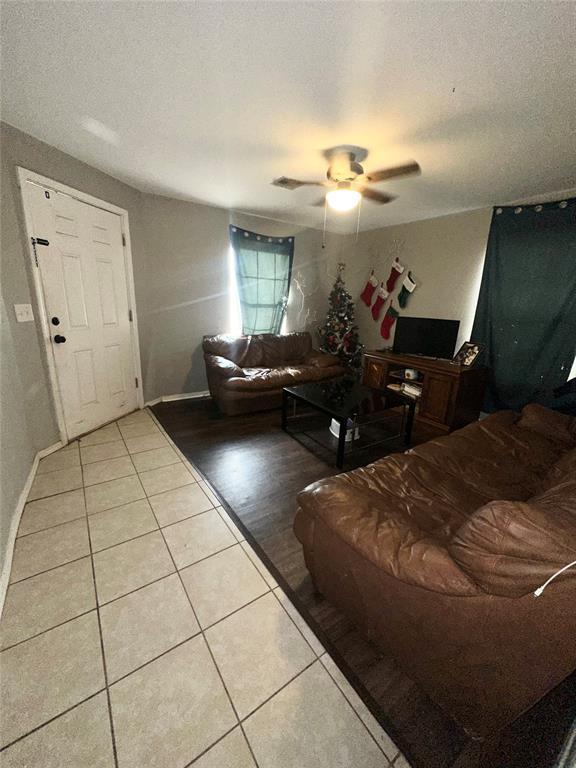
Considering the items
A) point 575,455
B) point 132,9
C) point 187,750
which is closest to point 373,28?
point 132,9

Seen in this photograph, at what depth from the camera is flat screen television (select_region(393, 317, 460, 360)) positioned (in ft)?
11.5

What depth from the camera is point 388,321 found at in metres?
4.45

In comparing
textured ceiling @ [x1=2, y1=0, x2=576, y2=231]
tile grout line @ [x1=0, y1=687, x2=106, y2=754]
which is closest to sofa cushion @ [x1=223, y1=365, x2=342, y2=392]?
textured ceiling @ [x1=2, y1=0, x2=576, y2=231]

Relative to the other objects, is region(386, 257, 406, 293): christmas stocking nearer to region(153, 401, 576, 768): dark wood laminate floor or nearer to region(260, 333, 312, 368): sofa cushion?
region(260, 333, 312, 368): sofa cushion

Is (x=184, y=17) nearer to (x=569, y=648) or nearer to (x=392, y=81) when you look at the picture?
(x=392, y=81)

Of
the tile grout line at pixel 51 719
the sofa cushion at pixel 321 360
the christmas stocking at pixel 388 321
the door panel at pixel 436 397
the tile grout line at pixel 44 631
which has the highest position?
the christmas stocking at pixel 388 321

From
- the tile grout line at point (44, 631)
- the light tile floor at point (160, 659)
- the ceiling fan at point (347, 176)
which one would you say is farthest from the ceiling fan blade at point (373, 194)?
the tile grout line at point (44, 631)

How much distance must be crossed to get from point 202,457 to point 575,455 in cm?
258

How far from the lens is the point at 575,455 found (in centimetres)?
168

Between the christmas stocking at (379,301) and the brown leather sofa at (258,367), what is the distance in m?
1.05

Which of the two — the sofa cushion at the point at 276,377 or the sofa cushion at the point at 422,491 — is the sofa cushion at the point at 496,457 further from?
the sofa cushion at the point at 276,377

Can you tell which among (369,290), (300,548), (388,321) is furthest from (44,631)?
(369,290)

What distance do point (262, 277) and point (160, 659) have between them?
4.10 metres

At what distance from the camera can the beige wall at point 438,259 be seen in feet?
11.3
